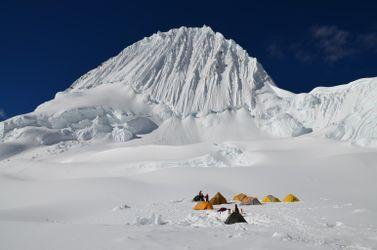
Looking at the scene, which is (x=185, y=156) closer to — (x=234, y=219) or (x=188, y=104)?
(x=188, y=104)

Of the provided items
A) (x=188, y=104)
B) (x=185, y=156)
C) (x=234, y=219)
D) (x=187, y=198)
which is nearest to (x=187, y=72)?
(x=188, y=104)

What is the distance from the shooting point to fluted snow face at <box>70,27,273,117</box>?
108938 mm

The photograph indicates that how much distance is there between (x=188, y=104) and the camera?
108m

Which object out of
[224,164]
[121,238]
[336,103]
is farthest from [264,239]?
[336,103]

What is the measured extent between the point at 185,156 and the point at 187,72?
56800 millimetres

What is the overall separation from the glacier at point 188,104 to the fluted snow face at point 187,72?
28 centimetres

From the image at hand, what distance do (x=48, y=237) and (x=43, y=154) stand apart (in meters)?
72.9

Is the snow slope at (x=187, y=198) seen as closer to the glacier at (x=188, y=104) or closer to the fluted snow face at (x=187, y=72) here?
the glacier at (x=188, y=104)

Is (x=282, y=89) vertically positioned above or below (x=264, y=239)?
above

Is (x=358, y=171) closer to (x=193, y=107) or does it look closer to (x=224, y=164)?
(x=224, y=164)

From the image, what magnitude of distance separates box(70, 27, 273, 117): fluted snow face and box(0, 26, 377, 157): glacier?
0.91 ft

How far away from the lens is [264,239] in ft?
41.0

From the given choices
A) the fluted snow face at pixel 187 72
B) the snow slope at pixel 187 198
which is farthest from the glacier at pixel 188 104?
the snow slope at pixel 187 198

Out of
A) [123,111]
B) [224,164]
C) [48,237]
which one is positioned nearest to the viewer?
[48,237]
